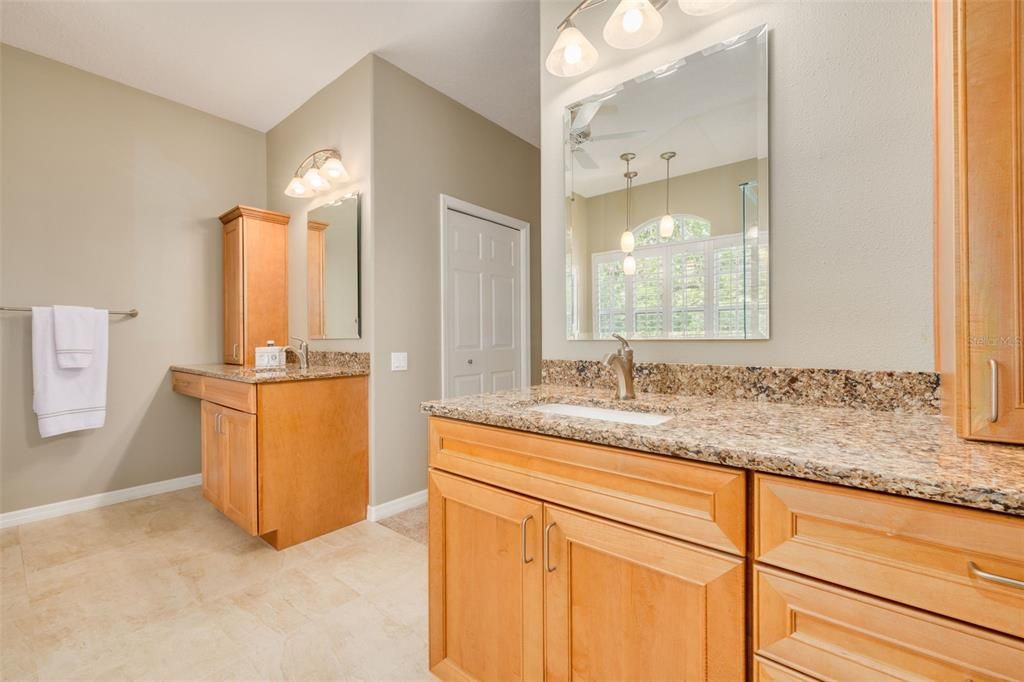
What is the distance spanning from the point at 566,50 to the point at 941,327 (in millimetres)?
1432

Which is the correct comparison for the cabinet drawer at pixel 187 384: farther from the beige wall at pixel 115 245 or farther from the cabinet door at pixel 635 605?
the cabinet door at pixel 635 605

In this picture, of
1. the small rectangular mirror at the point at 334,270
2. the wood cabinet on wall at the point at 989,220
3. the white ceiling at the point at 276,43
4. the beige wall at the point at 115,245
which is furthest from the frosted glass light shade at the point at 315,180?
the wood cabinet on wall at the point at 989,220

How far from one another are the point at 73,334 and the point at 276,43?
6.79ft

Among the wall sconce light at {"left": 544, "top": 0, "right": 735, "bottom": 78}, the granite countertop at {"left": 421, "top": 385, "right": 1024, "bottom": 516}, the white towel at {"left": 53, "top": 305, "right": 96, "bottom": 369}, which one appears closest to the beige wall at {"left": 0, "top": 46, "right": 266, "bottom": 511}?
the white towel at {"left": 53, "top": 305, "right": 96, "bottom": 369}

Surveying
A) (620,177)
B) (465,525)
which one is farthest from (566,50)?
(465,525)

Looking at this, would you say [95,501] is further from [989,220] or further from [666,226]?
[989,220]

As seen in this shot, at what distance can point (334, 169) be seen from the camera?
108 inches

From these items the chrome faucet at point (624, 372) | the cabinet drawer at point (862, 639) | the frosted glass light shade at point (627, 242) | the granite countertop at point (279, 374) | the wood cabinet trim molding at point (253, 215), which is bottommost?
the cabinet drawer at point (862, 639)

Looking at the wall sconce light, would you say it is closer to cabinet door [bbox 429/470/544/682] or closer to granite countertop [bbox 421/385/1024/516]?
granite countertop [bbox 421/385/1024/516]

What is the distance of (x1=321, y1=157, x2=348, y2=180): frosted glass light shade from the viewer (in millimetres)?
2750

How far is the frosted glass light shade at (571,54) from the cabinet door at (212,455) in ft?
7.96

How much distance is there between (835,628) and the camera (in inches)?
27.9

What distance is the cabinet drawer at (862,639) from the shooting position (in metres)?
0.61

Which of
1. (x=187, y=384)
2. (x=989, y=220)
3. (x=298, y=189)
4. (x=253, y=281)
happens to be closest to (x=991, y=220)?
(x=989, y=220)
